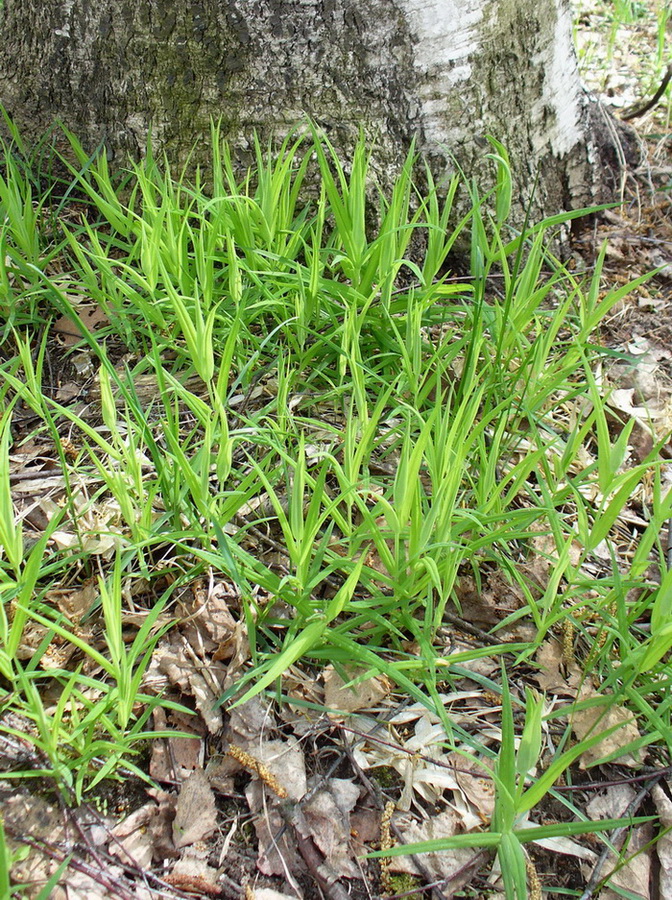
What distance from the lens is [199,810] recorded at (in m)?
1.09

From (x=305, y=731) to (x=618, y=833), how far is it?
52 centimetres

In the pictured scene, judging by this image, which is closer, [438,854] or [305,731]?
[438,854]

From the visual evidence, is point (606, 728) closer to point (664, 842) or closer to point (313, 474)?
point (664, 842)

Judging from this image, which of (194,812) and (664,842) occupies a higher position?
(194,812)

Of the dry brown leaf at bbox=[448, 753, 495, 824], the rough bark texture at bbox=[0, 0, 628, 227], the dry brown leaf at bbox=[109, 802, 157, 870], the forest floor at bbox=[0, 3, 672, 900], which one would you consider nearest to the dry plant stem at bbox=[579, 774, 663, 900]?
the forest floor at bbox=[0, 3, 672, 900]

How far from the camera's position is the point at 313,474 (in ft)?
4.96

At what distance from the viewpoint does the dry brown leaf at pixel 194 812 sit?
106cm

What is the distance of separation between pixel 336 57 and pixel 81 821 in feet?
5.52

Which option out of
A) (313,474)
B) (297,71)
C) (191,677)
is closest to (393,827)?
(191,677)

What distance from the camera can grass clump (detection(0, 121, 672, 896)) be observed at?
1.10 metres

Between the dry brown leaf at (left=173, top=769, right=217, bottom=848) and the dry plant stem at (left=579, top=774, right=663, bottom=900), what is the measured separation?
563mm

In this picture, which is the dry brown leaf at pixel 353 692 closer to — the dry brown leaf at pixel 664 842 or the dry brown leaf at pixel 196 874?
the dry brown leaf at pixel 196 874

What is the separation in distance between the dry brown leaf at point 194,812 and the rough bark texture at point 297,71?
1471mm

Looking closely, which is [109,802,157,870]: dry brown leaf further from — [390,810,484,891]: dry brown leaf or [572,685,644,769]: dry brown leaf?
[572,685,644,769]: dry brown leaf
